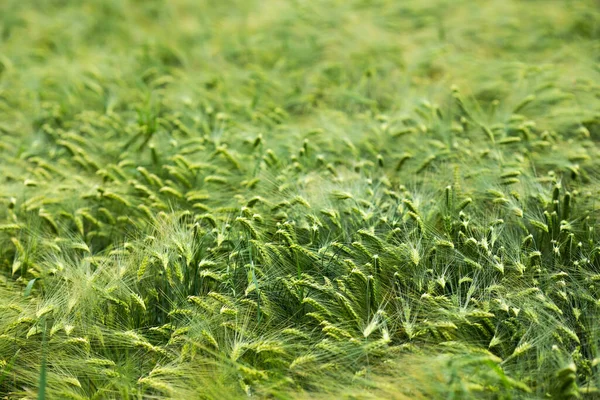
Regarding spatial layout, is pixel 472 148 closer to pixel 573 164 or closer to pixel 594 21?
pixel 573 164

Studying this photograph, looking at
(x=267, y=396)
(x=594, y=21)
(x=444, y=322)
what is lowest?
(x=267, y=396)

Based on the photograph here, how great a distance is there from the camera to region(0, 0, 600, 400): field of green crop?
6.63 feet

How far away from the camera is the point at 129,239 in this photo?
8.82ft

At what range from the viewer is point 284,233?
2348 millimetres

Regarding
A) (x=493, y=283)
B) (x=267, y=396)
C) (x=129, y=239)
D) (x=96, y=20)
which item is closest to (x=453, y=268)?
(x=493, y=283)

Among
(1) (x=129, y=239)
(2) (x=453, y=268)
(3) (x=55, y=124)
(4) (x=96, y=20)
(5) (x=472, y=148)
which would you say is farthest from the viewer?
(4) (x=96, y=20)

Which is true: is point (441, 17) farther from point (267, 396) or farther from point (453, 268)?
point (267, 396)

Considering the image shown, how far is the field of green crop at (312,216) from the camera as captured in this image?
2.02 metres

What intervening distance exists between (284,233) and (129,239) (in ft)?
2.77

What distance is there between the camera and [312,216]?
8.04 feet

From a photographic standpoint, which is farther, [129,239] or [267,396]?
[129,239]

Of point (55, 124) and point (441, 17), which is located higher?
point (441, 17)

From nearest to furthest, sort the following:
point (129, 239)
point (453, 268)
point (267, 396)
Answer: point (267, 396) < point (453, 268) < point (129, 239)

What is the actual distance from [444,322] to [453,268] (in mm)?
321
